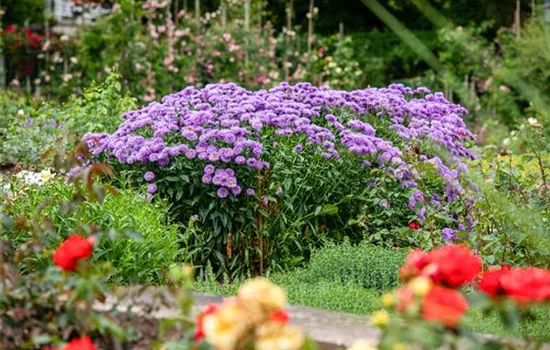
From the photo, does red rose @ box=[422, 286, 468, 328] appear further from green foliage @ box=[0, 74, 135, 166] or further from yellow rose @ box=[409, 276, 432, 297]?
green foliage @ box=[0, 74, 135, 166]

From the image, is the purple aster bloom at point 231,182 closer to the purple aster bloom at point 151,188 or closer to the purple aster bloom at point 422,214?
the purple aster bloom at point 151,188

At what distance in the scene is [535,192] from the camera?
187 inches

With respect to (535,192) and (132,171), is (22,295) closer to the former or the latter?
(132,171)

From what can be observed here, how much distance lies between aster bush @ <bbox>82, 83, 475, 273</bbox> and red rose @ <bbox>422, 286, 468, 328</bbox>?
2.72m

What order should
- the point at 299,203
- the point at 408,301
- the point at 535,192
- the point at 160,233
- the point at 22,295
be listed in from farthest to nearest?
the point at 299,203 → the point at 535,192 → the point at 160,233 → the point at 22,295 → the point at 408,301

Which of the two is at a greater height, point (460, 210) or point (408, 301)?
point (408, 301)

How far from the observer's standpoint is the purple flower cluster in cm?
485

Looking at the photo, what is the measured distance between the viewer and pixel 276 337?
1.77 m

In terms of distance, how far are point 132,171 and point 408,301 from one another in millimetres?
3369

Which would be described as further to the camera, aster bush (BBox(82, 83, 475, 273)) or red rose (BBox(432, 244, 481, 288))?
aster bush (BBox(82, 83, 475, 273))

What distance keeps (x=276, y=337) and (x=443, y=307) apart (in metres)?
0.32

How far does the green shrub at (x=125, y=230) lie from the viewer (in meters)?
4.19

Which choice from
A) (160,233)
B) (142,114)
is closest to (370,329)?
(160,233)

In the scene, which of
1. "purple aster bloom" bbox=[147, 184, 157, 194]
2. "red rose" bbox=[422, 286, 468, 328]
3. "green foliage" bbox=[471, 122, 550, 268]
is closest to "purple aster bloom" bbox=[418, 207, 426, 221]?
"green foliage" bbox=[471, 122, 550, 268]
